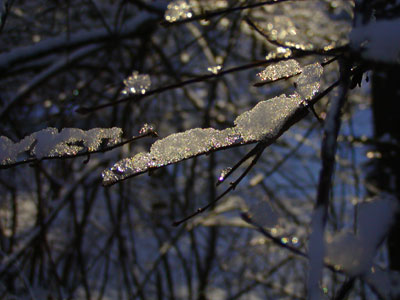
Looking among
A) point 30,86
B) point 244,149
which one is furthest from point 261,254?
point 30,86

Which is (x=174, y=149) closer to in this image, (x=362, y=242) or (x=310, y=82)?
(x=310, y=82)

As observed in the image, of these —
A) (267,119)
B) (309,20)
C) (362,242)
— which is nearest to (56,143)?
(267,119)

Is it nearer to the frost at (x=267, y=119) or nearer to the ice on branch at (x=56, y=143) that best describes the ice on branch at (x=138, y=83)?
the ice on branch at (x=56, y=143)

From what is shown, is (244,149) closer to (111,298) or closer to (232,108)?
(232,108)

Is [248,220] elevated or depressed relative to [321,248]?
elevated

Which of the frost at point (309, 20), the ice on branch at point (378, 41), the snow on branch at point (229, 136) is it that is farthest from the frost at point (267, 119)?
the frost at point (309, 20)
